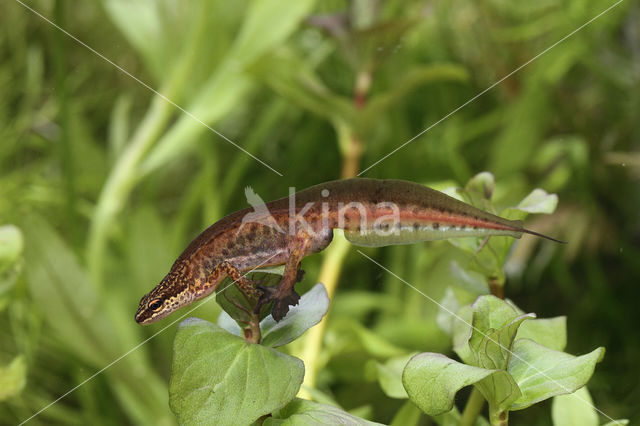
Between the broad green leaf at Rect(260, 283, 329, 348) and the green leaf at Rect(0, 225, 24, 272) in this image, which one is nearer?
the broad green leaf at Rect(260, 283, 329, 348)

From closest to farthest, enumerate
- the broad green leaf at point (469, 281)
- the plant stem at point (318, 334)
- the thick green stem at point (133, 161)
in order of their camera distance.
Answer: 1. the broad green leaf at point (469, 281)
2. the plant stem at point (318, 334)
3. the thick green stem at point (133, 161)

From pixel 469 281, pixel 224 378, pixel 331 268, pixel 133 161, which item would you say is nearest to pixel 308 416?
pixel 224 378

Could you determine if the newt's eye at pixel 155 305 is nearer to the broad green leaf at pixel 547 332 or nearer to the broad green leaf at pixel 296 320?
the broad green leaf at pixel 296 320

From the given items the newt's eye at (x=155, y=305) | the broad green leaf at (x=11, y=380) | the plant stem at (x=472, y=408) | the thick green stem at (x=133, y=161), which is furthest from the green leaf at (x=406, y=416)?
the thick green stem at (x=133, y=161)

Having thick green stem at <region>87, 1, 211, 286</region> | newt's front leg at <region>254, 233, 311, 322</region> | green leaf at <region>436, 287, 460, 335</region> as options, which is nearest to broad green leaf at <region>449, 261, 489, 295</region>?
green leaf at <region>436, 287, 460, 335</region>

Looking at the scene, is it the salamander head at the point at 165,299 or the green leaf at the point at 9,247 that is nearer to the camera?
the salamander head at the point at 165,299

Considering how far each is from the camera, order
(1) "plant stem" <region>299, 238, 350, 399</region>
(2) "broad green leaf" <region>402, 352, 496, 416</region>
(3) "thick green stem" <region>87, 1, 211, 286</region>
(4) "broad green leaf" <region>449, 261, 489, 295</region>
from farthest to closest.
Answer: (3) "thick green stem" <region>87, 1, 211, 286</region> < (1) "plant stem" <region>299, 238, 350, 399</region> < (4) "broad green leaf" <region>449, 261, 489, 295</region> < (2) "broad green leaf" <region>402, 352, 496, 416</region>

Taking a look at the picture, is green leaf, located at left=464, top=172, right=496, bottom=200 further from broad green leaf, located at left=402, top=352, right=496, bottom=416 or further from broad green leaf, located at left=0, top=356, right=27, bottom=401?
broad green leaf, located at left=0, top=356, right=27, bottom=401

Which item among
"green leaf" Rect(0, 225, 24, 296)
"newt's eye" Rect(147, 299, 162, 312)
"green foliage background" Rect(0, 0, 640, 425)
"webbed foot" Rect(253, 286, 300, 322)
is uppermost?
"green leaf" Rect(0, 225, 24, 296)

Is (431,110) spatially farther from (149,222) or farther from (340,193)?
(340,193)
